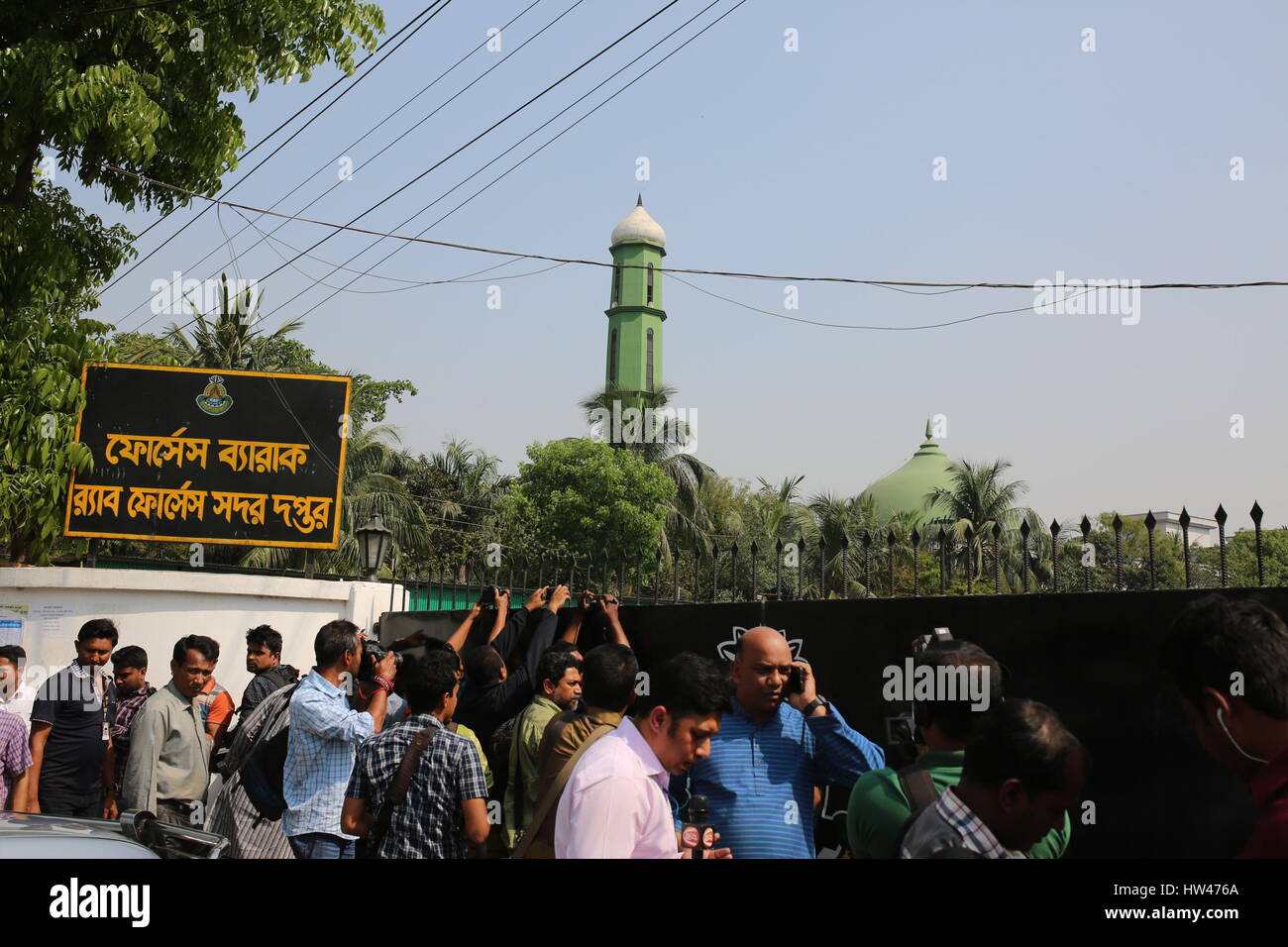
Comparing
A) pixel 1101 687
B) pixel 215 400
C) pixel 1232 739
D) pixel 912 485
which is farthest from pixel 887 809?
pixel 912 485

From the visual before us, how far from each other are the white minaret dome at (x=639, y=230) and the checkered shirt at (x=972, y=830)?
52.7 meters

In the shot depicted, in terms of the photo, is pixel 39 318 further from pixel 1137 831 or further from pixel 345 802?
pixel 1137 831

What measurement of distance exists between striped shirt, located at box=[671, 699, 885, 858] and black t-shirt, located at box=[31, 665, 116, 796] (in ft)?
13.6

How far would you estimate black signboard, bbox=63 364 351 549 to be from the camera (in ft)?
38.0

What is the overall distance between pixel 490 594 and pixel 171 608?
4484 millimetres

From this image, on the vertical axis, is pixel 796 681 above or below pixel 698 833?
above

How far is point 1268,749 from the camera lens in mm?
2443

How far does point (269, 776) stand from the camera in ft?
16.9

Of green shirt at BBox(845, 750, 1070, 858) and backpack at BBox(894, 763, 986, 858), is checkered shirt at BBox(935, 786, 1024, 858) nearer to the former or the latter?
backpack at BBox(894, 763, 986, 858)

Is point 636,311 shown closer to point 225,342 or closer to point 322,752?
point 225,342

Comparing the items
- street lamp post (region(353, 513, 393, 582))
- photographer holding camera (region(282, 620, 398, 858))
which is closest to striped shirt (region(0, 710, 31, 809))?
photographer holding camera (region(282, 620, 398, 858))

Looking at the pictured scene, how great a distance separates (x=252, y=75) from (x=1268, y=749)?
10.9m

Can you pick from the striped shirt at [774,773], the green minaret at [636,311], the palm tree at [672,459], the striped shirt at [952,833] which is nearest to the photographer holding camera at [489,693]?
the striped shirt at [774,773]
